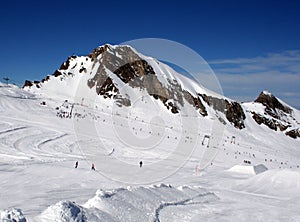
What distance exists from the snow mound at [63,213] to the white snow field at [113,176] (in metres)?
0.03

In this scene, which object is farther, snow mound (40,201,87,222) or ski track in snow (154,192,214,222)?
ski track in snow (154,192,214,222)

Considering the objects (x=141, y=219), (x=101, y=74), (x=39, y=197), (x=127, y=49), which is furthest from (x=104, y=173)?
(x=127, y=49)

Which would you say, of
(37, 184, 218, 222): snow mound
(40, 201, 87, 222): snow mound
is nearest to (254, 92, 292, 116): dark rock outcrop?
(37, 184, 218, 222): snow mound

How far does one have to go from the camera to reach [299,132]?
311 feet

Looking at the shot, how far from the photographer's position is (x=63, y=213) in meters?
7.75

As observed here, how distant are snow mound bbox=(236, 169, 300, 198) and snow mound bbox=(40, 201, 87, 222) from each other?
49.2ft

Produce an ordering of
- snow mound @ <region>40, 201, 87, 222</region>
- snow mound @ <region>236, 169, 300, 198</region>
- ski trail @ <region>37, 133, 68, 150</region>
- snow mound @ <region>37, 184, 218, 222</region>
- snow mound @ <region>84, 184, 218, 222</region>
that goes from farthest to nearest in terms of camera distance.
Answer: ski trail @ <region>37, 133, 68, 150</region>, snow mound @ <region>236, 169, 300, 198</region>, snow mound @ <region>84, 184, 218, 222</region>, snow mound @ <region>37, 184, 218, 222</region>, snow mound @ <region>40, 201, 87, 222</region>

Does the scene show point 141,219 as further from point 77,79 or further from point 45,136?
point 77,79

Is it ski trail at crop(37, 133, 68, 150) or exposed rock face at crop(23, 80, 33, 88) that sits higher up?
exposed rock face at crop(23, 80, 33, 88)

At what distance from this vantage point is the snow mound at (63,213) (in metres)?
7.52

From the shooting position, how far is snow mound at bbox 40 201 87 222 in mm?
7518

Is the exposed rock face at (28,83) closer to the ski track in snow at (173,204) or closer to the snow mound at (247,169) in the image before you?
the snow mound at (247,169)

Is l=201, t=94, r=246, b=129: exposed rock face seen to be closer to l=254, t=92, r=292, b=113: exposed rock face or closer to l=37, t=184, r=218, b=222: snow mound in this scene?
l=254, t=92, r=292, b=113: exposed rock face

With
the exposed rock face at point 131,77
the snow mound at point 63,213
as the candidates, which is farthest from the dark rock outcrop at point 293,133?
the snow mound at point 63,213
